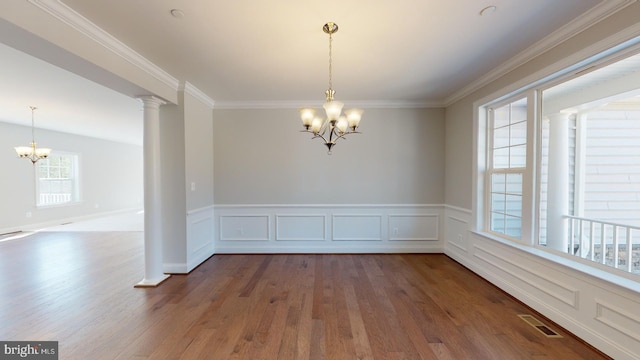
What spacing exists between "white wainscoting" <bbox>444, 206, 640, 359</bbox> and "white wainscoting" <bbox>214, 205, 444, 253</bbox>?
1.12 m

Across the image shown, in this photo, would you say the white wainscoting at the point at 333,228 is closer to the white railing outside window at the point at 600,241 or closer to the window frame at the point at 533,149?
the window frame at the point at 533,149

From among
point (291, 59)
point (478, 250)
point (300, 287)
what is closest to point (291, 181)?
point (300, 287)

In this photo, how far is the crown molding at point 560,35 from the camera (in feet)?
6.47

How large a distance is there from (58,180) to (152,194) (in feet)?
22.9

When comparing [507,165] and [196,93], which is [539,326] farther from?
[196,93]

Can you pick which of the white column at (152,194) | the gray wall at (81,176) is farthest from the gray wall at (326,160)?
the gray wall at (81,176)

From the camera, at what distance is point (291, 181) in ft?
15.2

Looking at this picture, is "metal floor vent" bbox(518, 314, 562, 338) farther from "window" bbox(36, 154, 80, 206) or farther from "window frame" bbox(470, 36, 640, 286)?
"window" bbox(36, 154, 80, 206)

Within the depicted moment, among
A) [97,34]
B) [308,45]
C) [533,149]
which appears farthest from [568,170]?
[97,34]

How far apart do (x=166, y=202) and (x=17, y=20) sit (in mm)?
2415

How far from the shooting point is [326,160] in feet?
15.2

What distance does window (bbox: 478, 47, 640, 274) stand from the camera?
9.33 feet

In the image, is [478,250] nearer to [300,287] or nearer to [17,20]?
[300,287]

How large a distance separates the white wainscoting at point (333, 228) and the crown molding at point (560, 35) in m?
2.27
